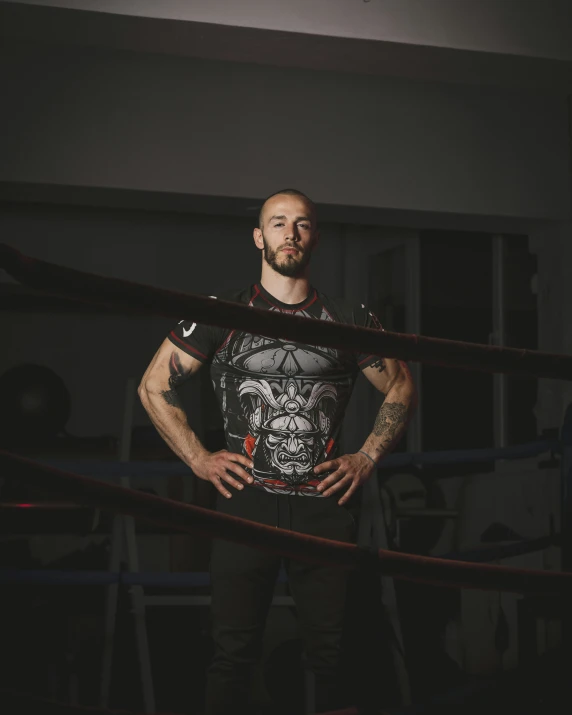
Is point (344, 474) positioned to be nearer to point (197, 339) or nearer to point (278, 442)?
point (278, 442)

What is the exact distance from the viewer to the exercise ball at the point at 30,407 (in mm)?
5000

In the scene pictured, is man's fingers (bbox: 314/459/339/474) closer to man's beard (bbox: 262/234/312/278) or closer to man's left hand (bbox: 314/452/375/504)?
man's left hand (bbox: 314/452/375/504)

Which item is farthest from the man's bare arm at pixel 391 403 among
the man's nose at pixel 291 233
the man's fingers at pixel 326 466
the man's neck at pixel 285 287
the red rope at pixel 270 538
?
the red rope at pixel 270 538

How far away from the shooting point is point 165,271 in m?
6.30

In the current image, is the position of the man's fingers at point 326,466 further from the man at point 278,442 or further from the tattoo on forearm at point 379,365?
the tattoo on forearm at point 379,365

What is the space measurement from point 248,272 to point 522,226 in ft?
9.36

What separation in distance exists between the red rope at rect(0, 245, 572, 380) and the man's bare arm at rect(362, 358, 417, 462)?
639mm

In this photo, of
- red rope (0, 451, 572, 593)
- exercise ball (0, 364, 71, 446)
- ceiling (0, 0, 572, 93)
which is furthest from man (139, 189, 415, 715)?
exercise ball (0, 364, 71, 446)

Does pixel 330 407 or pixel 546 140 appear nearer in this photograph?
pixel 330 407

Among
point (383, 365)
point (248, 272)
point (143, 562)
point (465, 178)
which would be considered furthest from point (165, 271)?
point (383, 365)

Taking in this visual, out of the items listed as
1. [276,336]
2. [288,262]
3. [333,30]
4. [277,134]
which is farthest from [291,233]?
[277,134]

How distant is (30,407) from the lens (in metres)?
5.11

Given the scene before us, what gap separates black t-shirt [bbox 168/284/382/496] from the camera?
5.21 feet

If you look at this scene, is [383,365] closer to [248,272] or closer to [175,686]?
[175,686]
